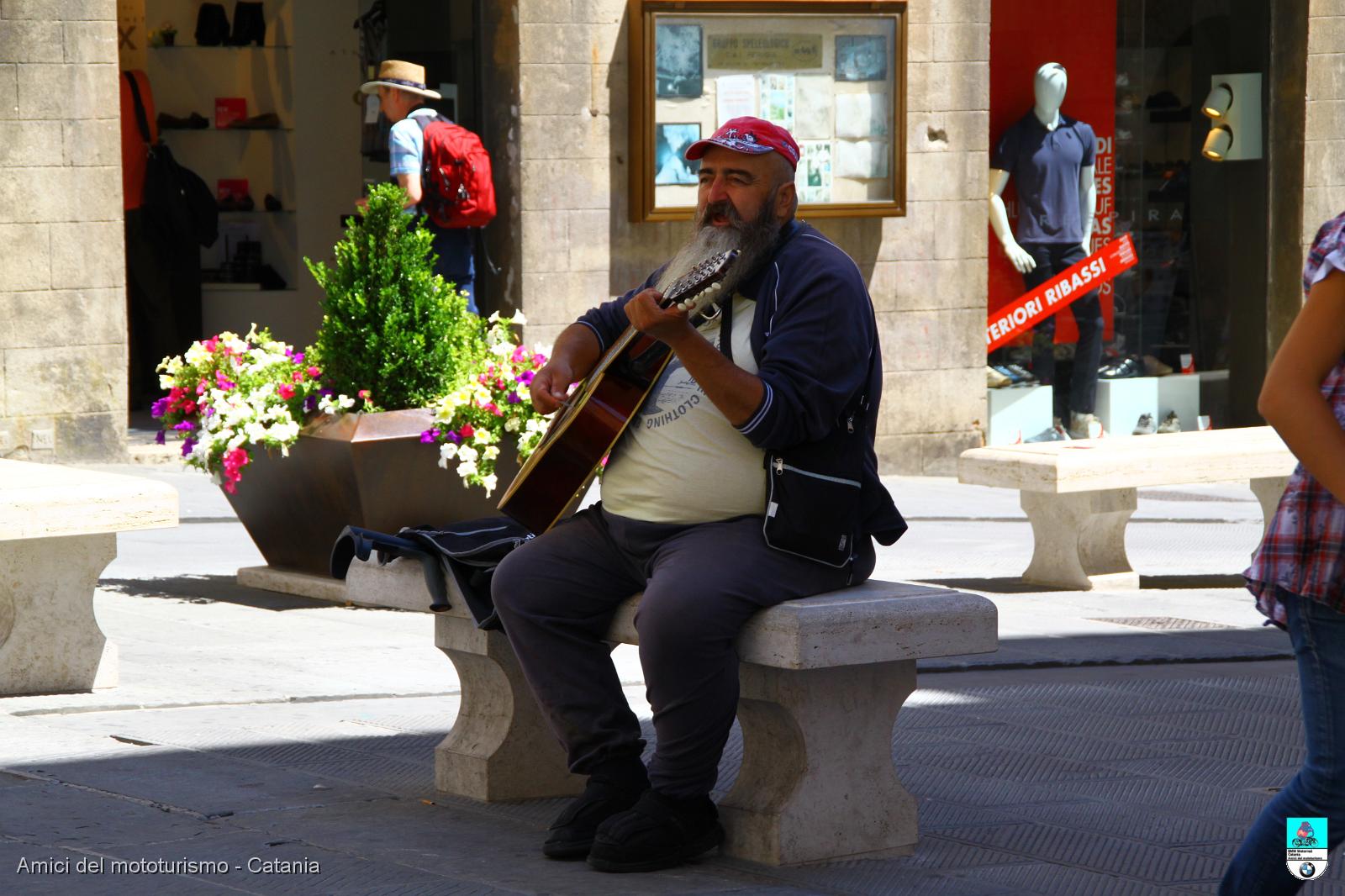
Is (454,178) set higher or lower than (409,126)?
lower

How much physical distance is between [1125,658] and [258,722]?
9.78 ft

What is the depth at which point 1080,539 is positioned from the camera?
345 inches

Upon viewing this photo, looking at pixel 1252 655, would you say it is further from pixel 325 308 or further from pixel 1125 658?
pixel 325 308

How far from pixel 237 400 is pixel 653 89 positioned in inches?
179

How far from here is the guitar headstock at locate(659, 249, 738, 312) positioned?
14.2ft

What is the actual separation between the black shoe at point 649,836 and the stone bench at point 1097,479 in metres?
4.38

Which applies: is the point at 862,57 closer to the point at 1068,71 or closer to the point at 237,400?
the point at 1068,71

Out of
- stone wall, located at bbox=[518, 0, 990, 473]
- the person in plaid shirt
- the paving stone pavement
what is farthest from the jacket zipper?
stone wall, located at bbox=[518, 0, 990, 473]

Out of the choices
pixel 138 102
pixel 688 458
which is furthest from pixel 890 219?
pixel 688 458

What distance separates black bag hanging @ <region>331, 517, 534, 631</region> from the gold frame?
22.2 ft

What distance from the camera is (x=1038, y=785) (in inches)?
201

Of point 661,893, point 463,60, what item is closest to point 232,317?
point 463,60

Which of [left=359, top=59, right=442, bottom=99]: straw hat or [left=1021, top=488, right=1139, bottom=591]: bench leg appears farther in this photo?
[left=359, top=59, right=442, bottom=99]: straw hat

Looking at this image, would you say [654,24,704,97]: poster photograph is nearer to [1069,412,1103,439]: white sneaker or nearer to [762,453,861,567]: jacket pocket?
[1069,412,1103,439]: white sneaker
